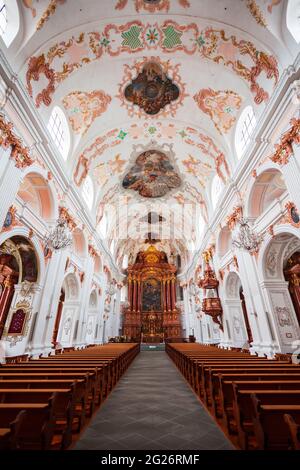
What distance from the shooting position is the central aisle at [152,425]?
2.89 metres

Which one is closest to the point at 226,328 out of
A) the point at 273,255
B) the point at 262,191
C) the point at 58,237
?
the point at 273,255

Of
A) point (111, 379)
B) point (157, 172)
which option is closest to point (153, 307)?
point (157, 172)

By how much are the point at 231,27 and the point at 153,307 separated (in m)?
25.5


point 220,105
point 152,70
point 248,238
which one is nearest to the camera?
point 248,238

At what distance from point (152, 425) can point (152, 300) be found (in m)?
25.2

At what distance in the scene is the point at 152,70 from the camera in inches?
404

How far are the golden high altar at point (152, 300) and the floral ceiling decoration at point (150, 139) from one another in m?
16.7

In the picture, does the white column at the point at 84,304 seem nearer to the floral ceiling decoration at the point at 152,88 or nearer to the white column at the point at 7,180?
the white column at the point at 7,180

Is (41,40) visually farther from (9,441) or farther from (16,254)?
(9,441)

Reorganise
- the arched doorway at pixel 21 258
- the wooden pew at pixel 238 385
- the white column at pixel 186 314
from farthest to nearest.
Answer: the white column at pixel 186 314 < the arched doorway at pixel 21 258 < the wooden pew at pixel 238 385

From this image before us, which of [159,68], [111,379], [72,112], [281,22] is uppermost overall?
[159,68]

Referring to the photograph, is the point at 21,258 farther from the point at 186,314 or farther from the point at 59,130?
the point at 186,314

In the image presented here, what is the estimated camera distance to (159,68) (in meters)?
10.1

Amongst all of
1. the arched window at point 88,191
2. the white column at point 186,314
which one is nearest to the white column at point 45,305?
the arched window at point 88,191
